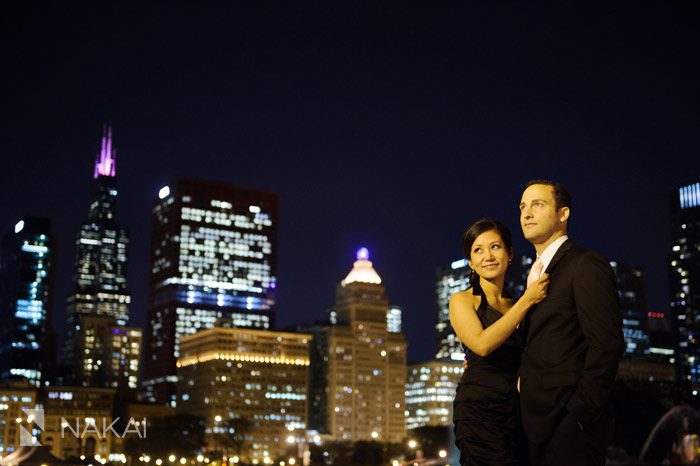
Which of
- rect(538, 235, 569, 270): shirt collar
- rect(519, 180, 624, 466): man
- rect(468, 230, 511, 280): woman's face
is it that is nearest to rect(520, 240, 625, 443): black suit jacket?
rect(519, 180, 624, 466): man

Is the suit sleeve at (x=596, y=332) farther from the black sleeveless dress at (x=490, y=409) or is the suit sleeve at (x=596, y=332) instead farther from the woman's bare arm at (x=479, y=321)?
→ the black sleeveless dress at (x=490, y=409)

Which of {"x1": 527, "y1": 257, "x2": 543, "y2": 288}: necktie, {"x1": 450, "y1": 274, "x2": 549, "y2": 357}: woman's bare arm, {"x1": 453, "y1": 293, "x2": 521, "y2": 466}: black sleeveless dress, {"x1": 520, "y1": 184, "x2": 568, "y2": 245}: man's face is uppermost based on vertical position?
{"x1": 520, "y1": 184, "x2": 568, "y2": 245}: man's face

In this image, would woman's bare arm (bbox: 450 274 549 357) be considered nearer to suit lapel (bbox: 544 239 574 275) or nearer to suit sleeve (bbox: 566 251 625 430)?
suit lapel (bbox: 544 239 574 275)

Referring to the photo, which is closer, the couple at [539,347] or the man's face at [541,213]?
the couple at [539,347]

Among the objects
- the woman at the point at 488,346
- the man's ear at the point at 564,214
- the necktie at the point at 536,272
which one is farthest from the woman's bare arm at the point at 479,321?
the man's ear at the point at 564,214

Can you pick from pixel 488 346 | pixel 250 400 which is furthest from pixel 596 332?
pixel 250 400

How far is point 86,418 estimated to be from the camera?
185625 millimetres

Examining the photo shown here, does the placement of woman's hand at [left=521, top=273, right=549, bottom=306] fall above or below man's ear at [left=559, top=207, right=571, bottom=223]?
below

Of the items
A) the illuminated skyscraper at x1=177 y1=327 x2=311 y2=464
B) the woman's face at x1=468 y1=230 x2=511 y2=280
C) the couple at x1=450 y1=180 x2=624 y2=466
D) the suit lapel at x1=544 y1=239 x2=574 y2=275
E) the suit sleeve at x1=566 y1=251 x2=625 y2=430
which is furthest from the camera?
the illuminated skyscraper at x1=177 y1=327 x2=311 y2=464

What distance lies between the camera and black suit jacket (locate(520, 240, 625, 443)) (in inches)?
281

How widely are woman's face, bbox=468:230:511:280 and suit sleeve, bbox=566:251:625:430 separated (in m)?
0.97

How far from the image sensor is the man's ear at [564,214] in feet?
26.6

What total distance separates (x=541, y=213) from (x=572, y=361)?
1.25 metres

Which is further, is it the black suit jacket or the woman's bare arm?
the woman's bare arm
